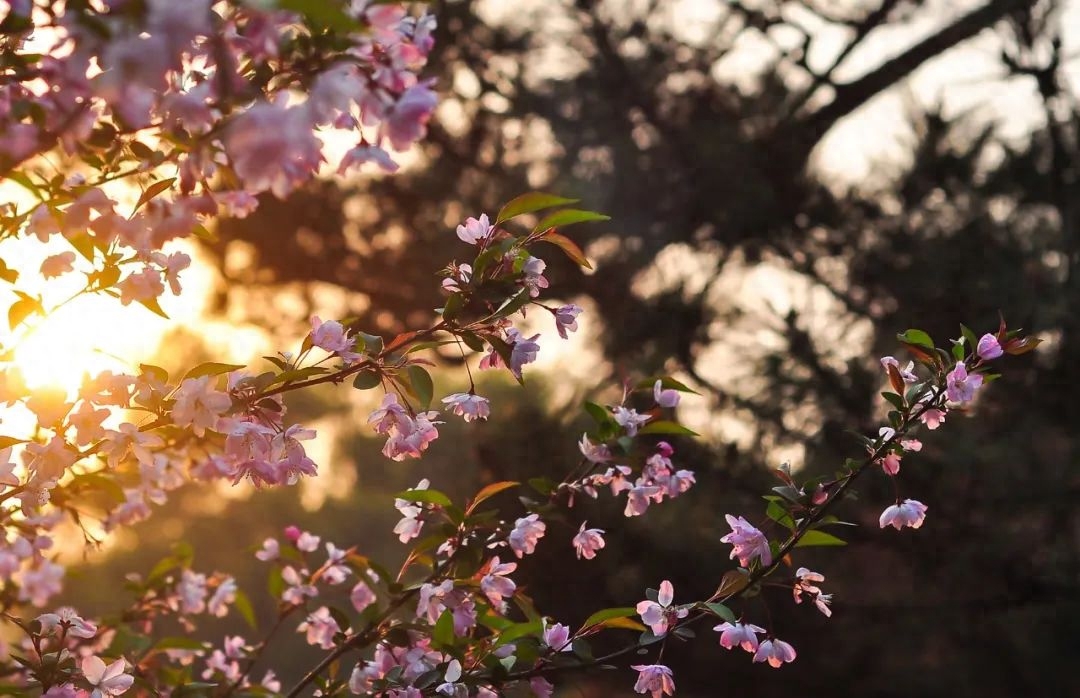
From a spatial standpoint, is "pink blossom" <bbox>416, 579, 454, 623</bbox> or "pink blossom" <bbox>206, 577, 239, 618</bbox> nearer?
"pink blossom" <bbox>416, 579, 454, 623</bbox>

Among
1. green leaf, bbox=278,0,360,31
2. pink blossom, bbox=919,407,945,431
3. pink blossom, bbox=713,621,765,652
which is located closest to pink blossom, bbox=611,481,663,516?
pink blossom, bbox=713,621,765,652

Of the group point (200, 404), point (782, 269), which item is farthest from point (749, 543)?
point (782, 269)

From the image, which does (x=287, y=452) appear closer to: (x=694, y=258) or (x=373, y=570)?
(x=373, y=570)

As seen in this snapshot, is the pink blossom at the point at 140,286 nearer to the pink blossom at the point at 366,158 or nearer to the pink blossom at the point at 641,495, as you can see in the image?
the pink blossom at the point at 366,158

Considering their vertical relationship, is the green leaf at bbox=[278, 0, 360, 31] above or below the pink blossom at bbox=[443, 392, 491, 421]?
below

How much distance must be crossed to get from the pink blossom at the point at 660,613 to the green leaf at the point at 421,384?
10.6 inches

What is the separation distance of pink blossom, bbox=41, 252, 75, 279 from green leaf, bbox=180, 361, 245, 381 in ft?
0.74

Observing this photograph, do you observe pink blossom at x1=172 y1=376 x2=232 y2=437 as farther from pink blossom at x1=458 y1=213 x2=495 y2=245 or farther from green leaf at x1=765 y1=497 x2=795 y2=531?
green leaf at x1=765 y1=497 x2=795 y2=531

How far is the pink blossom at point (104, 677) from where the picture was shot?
845 mm

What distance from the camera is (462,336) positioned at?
77 cm

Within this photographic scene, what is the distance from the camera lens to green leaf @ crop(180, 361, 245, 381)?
771mm

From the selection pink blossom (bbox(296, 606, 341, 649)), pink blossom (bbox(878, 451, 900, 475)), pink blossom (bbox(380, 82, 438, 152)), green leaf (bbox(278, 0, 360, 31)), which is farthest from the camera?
pink blossom (bbox(296, 606, 341, 649))

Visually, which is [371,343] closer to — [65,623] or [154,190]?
[154,190]

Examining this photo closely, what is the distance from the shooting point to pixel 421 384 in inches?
29.6
